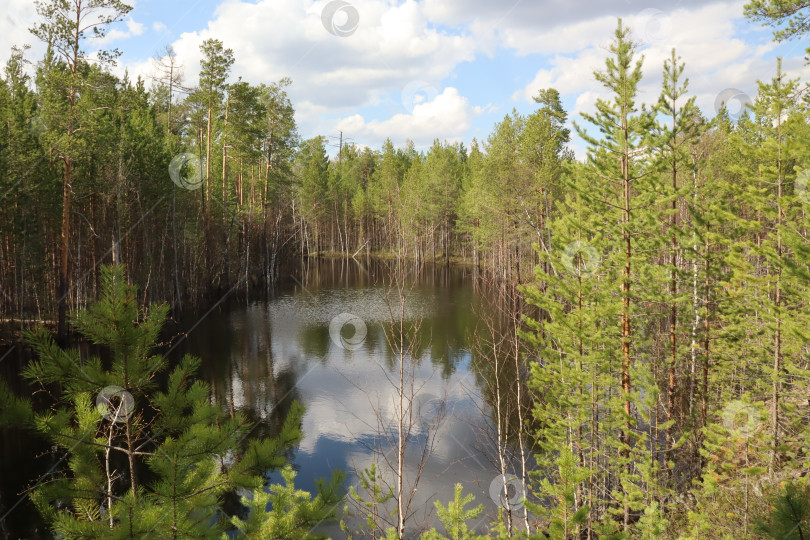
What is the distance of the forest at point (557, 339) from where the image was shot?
4965 millimetres

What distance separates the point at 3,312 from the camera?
79.4 feet

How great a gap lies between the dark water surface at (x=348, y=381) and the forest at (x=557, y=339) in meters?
1.14

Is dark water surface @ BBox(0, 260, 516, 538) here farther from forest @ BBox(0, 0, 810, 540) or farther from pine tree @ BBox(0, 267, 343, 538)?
pine tree @ BBox(0, 267, 343, 538)

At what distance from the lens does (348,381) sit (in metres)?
20.5

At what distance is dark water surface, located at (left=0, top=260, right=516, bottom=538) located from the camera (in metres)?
13.4

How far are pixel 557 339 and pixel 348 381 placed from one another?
1109cm

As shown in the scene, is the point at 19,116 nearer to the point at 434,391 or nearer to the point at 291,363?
the point at 291,363

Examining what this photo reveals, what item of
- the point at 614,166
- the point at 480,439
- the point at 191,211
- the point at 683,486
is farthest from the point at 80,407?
the point at 191,211

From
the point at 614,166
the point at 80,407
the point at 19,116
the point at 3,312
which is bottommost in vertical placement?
the point at 3,312

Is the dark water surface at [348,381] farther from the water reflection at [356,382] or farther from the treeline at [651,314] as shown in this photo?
the treeline at [651,314]

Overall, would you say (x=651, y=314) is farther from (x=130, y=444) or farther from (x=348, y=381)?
(x=348, y=381)

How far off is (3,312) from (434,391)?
21460 millimetres

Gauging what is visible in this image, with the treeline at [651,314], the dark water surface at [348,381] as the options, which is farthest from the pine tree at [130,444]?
the treeline at [651,314]

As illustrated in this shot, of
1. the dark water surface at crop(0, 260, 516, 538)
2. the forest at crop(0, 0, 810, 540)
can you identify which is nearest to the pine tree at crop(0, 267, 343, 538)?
the forest at crop(0, 0, 810, 540)
